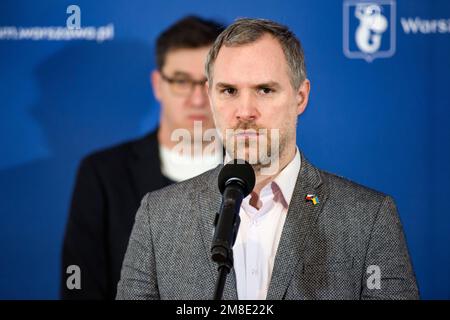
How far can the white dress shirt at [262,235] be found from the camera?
194cm

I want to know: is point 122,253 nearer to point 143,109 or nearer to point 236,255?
A: point 143,109

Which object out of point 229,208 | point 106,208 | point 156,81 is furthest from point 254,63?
point 106,208

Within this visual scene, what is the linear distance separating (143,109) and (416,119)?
1.07 metres

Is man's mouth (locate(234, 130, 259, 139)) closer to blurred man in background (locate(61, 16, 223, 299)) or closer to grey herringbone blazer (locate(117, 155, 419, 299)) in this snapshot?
grey herringbone blazer (locate(117, 155, 419, 299))

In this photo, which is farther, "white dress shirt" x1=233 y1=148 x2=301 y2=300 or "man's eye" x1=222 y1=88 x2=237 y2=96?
"man's eye" x1=222 y1=88 x2=237 y2=96

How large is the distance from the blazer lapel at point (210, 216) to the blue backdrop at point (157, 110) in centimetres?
67

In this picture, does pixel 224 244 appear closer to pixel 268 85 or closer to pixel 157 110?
pixel 268 85

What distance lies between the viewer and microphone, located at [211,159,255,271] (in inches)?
55.4

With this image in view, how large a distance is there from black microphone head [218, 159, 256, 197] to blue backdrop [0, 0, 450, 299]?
1083 mm

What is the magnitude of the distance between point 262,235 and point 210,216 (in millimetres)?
163

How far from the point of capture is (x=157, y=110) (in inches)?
109

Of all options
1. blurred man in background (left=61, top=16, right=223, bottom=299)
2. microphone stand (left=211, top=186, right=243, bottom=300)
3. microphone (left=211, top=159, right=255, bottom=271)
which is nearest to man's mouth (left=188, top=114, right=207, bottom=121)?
blurred man in background (left=61, top=16, right=223, bottom=299)

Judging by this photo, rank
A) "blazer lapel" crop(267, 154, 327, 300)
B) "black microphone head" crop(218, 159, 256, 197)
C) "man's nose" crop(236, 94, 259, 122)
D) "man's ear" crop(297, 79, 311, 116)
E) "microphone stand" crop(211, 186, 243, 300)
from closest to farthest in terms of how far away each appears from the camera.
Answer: "microphone stand" crop(211, 186, 243, 300) → "black microphone head" crop(218, 159, 256, 197) → "blazer lapel" crop(267, 154, 327, 300) → "man's nose" crop(236, 94, 259, 122) → "man's ear" crop(297, 79, 311, 116)

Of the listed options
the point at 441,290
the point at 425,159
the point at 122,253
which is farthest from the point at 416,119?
the point at 122,253
